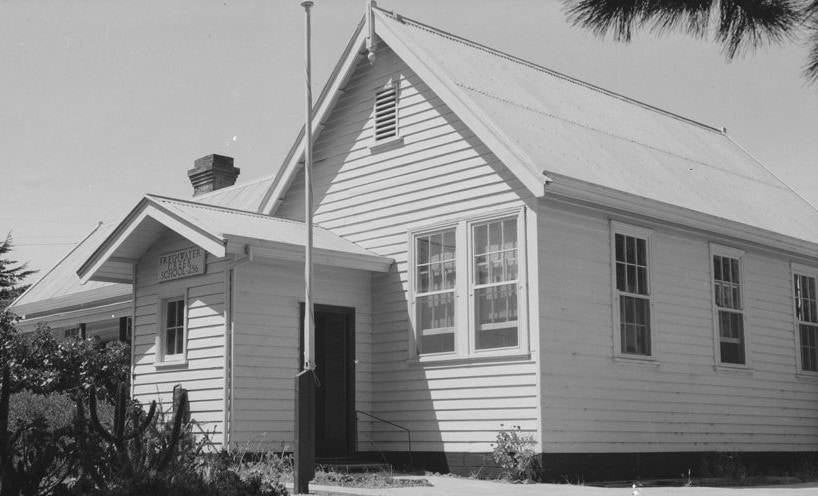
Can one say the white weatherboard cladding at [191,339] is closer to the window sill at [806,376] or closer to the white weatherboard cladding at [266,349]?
the white weatherboard cladding at [266,349]

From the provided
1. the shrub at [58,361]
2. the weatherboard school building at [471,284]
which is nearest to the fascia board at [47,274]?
the shrub at [58,361]

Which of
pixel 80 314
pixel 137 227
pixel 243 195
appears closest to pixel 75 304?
pixel 80 314

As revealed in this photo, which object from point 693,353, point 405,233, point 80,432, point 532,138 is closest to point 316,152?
point 405,233

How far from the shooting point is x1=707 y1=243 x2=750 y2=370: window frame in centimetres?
1839

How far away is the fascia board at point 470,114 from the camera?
1504 centimetres

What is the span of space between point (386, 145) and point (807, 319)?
363 inches

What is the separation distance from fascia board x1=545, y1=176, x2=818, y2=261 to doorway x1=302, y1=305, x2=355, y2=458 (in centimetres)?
413

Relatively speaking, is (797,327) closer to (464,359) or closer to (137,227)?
(464,359)

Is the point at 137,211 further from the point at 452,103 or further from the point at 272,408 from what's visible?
the point at 452,103

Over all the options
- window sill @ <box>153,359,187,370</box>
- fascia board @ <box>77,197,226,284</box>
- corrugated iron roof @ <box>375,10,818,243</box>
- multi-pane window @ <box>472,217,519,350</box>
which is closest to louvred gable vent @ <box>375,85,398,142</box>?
corrugated iron roof @ <box>375,10,818,243</box>

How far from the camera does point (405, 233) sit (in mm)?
17516

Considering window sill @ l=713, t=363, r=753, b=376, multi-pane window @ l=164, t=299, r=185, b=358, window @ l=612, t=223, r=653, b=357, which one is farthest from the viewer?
window sill @ l=713, t=363, r=753, b=376

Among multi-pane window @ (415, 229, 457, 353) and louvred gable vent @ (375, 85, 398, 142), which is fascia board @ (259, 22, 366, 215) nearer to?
louvred gable vent @ (375, 85, 398, 142)

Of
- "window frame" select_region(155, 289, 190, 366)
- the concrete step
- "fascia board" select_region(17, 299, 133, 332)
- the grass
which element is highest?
"fascia board" select_region(17, 299, 133, 332)
